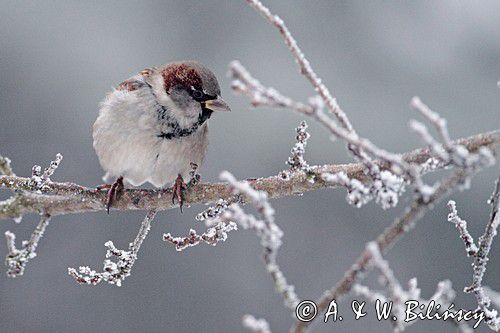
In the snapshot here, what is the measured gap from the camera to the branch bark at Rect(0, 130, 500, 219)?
2145 mm

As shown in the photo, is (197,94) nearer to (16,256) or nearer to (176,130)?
(176,130)

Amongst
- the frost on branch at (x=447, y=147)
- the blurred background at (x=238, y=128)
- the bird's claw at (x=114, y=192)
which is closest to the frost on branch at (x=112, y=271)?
the bird's claw at (x=114, y=192)

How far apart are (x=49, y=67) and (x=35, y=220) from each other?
2.24m

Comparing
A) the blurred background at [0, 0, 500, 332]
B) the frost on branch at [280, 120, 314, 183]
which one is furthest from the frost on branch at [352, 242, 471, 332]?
the blurred background at [0, 0, 500, 332]

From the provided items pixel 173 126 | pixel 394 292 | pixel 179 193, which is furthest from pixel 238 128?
pixel 394 292

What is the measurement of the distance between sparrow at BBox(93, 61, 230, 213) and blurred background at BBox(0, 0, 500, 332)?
11.4 ft

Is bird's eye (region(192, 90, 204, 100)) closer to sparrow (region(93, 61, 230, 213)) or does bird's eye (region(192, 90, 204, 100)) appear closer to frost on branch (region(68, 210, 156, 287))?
sparrow (region(93, 61, 230, 213))

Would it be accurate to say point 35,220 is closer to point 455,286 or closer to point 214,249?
point 214,249

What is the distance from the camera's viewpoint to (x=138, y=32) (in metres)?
8.33

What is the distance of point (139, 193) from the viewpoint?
2.62 metres

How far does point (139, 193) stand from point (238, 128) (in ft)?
16.0

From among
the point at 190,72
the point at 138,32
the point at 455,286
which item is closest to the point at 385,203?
the point at 190,72

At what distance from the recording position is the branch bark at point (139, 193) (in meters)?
2.14

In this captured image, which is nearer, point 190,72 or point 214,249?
point 190,72
